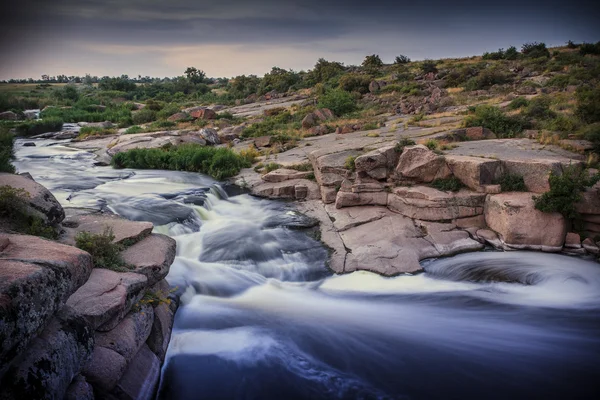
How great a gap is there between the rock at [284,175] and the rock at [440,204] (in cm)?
455

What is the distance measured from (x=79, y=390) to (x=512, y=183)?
35.6 ft

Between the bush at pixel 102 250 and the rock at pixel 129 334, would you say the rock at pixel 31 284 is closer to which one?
the rock at pixel 129 334

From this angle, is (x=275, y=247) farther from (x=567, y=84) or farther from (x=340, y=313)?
(x=567, y=84)

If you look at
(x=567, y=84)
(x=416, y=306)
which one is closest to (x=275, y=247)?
(x=416, y=306)

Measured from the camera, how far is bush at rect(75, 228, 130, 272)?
6912mm

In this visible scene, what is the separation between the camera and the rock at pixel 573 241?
10000 mm

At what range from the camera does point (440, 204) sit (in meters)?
11.2

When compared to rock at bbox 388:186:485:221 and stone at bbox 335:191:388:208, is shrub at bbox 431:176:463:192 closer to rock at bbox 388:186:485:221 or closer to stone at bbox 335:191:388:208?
rock at bbox 388:186:485:221

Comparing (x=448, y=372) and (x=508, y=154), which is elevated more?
(x=508, y=154)

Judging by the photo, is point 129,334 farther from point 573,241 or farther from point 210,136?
point 210,136

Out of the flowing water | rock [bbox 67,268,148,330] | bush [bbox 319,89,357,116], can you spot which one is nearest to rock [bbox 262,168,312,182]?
the flowing water

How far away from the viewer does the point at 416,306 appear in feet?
28.7

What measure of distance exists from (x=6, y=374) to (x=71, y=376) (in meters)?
0.83

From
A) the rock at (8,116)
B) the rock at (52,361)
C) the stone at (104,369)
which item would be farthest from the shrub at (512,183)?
the rock at (8,116)
